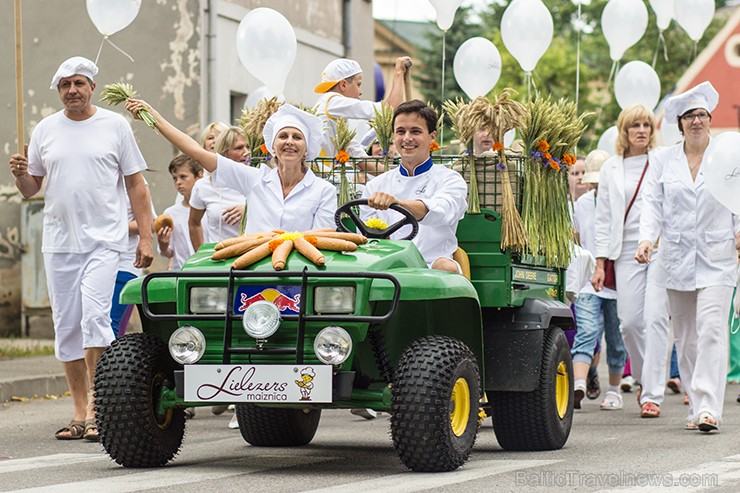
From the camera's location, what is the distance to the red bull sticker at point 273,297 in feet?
24.7

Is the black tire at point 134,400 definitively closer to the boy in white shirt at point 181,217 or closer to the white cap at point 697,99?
the boy in white shirt at point 181,217

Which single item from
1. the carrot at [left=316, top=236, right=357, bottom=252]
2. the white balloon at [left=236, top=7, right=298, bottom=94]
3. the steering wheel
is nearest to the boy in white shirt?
the white balloon at [left=236, top=7, right=298, bottom=94]

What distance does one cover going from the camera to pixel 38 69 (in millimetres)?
20656

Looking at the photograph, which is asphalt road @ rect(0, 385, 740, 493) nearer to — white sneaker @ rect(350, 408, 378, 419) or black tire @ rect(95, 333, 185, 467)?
black tire @ rect(95, 333, 185, 467)

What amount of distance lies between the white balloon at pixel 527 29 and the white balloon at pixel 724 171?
4439mm

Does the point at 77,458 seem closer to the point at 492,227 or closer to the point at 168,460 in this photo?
the point at 168,460

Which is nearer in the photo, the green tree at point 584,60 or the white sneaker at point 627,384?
the white sneaker at point 627,384

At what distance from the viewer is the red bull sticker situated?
7523mm

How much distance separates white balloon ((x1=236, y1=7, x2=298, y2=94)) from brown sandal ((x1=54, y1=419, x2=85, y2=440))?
3938 millimetres

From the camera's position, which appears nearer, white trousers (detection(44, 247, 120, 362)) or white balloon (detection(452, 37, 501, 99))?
white trousers (detection(44, 247, 120, 362))

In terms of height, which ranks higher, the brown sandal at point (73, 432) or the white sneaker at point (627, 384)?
the brown sandal at point (73, 432)

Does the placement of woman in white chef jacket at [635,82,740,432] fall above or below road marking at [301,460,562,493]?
above

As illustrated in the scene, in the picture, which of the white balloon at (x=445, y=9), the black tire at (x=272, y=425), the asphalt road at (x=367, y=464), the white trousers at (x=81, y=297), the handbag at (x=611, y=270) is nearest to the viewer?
the asphalt road at (x=367, y=464)

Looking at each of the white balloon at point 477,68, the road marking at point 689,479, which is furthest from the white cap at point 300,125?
the white balloon at point 477,68
